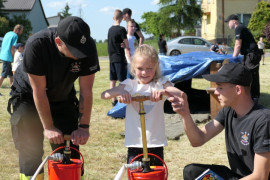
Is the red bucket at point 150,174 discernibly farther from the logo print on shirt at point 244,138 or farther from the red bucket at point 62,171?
the logo print on shirt at point 244,138

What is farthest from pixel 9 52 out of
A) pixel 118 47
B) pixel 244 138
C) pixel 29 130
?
pixel 244 138

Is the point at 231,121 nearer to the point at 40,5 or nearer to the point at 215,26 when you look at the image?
the point at 215,26

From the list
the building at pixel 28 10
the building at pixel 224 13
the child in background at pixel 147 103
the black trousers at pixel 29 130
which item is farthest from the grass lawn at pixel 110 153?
the building at pixel 28 10

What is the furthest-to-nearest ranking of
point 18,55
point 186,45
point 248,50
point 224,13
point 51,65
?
point 224,13 < point 186,45 < point 18,55 < point 248,50 < point 51,65

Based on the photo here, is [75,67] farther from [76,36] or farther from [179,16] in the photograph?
[179,16]

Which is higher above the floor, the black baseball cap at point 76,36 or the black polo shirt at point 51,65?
the black baseball cap at point 76,36

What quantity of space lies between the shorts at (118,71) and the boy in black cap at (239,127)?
5179 millimetres

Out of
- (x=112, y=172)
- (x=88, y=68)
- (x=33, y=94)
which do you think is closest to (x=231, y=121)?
(x=88, y=68)

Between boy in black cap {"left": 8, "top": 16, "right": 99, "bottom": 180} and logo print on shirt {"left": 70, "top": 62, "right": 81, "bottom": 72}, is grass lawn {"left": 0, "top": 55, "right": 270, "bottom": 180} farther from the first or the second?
logo print on shirt {"left": 70, "top": 62, "right": 81, "bottom": 72}

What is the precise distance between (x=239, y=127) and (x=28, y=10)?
6479 centimetres

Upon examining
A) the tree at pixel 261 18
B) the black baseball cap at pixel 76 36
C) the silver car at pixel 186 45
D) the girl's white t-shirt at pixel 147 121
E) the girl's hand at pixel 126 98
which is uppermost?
the black baseball cap at pixel 76 36

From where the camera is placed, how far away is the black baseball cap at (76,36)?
276cm

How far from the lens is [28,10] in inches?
2530

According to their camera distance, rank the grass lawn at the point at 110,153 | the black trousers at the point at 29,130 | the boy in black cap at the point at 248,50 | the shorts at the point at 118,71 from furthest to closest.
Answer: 1. the shorts at the point at 118,71
2. the boy in black cap at the point at 248,50
3. the grass lawn at the point at 110,153
4. the black trousers at the point at 29,130
